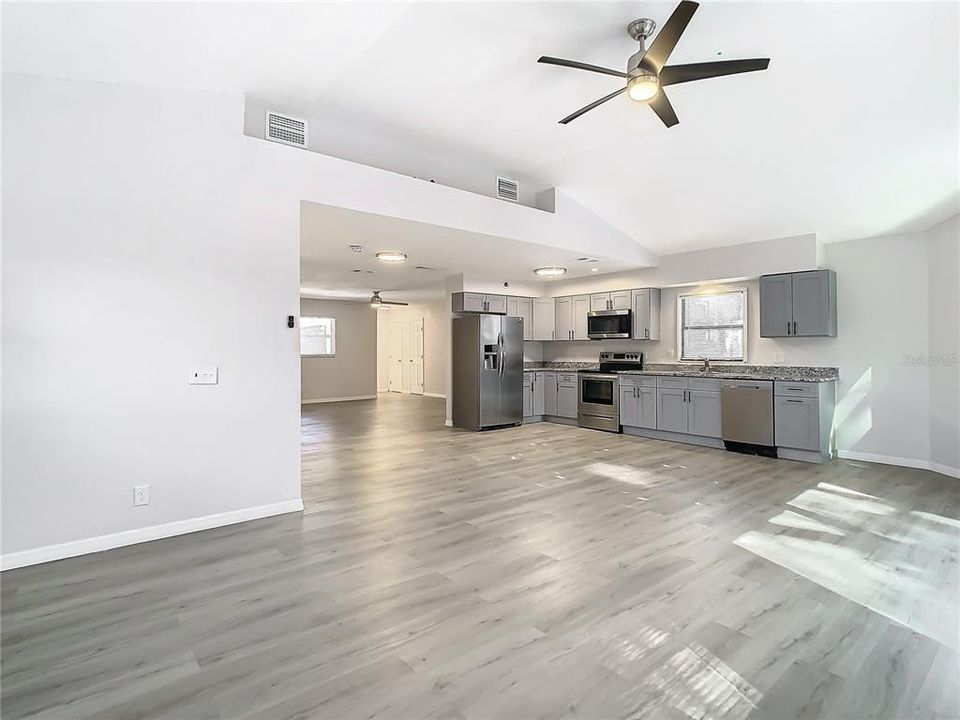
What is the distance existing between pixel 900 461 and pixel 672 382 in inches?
98.2

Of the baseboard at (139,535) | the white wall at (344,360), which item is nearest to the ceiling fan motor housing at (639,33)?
the baseboard at (139,535)

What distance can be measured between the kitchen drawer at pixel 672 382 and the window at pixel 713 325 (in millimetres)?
667

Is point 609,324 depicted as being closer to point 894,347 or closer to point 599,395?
point 599,395

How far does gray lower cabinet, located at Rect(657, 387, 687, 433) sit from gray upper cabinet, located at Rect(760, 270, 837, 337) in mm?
1267

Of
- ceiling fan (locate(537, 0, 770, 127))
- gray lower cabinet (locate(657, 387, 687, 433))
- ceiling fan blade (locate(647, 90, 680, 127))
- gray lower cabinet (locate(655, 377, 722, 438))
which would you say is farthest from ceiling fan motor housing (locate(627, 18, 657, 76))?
gray lower cabinet (locate(657, 387, 687, 433))

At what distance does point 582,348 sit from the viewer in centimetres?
859

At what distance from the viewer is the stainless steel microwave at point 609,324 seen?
24.6 ft

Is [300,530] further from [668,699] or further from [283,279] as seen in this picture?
[668,699]

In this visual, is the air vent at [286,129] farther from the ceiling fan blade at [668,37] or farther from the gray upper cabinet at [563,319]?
the gray upper cabinet at [563,319]

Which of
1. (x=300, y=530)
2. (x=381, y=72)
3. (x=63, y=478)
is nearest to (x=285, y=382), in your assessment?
(x=300, y=530)

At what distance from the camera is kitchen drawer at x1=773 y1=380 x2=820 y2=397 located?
543 cm

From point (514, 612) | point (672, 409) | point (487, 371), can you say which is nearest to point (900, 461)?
point (672, 409)

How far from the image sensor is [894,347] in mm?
5414

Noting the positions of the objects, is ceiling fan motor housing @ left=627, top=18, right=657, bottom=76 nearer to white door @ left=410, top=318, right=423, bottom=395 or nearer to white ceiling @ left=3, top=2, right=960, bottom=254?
white ceiling @ left=3, top=2, right=960, bottom=254
